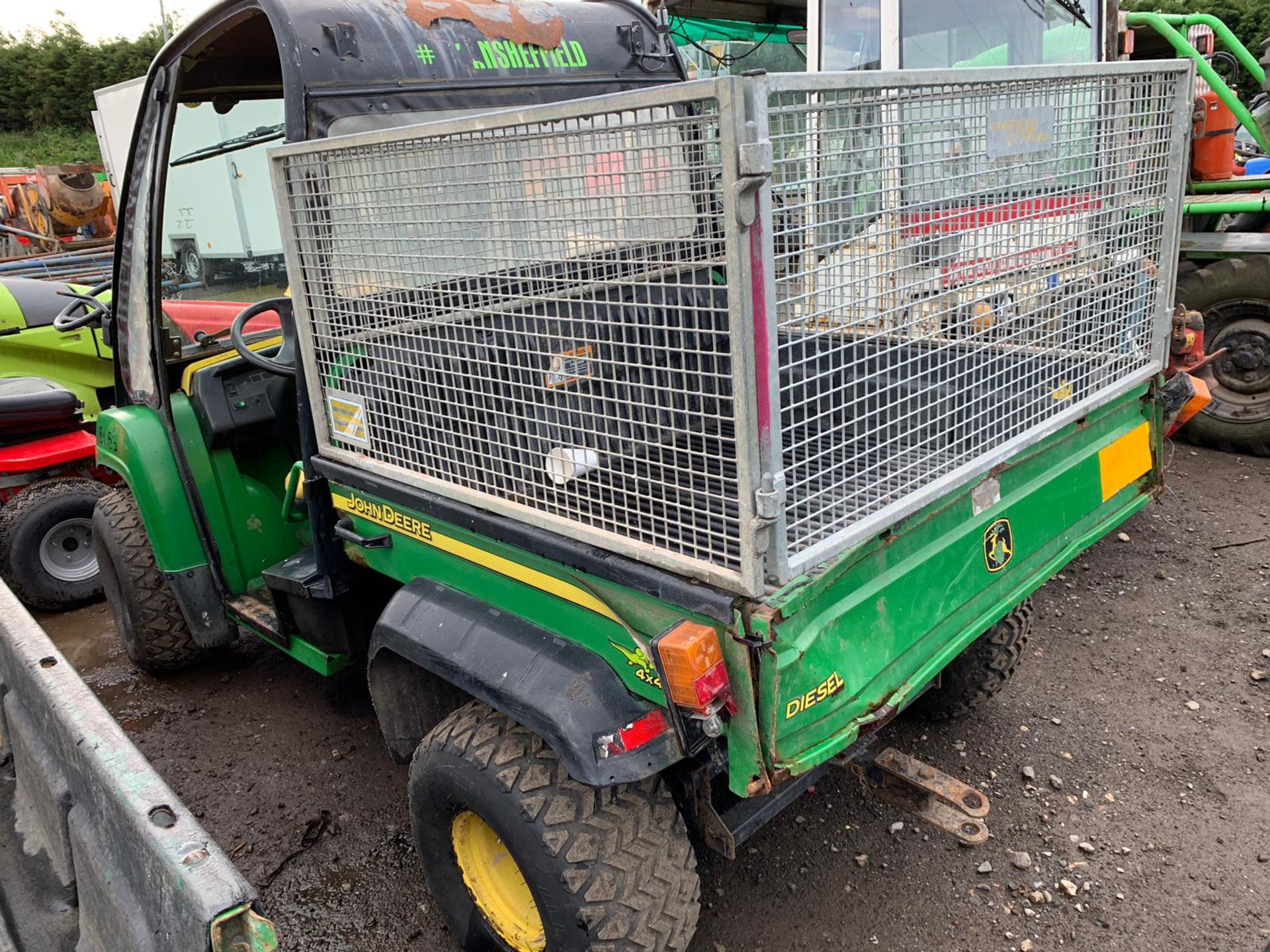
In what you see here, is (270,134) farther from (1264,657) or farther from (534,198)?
(1264,657)

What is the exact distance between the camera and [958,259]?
1918mm

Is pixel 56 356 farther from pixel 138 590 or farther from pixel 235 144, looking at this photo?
pixel 235 144

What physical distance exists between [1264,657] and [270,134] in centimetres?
399

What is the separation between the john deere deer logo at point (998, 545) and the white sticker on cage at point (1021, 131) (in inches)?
33.1

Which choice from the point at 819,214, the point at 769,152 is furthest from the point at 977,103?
the point at 769,152

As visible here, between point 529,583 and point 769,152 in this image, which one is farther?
point 529,583

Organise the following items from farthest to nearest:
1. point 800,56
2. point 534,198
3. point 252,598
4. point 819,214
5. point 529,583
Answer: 1. point 800,56
2. point 252,598
3. point 529,583
4. point 534,198
5. point 819,214

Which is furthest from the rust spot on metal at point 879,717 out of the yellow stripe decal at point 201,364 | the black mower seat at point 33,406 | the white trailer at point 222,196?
the black mower seat at point 33,406

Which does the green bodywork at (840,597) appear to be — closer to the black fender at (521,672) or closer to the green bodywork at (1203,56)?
the black fender at (521,672)

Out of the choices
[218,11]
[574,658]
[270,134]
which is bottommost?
[574,658]

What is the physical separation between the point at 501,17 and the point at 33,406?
124 inches

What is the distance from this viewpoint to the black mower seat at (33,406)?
432cm

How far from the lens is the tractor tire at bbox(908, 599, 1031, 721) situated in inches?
113

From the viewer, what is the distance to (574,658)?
6.08 feet
